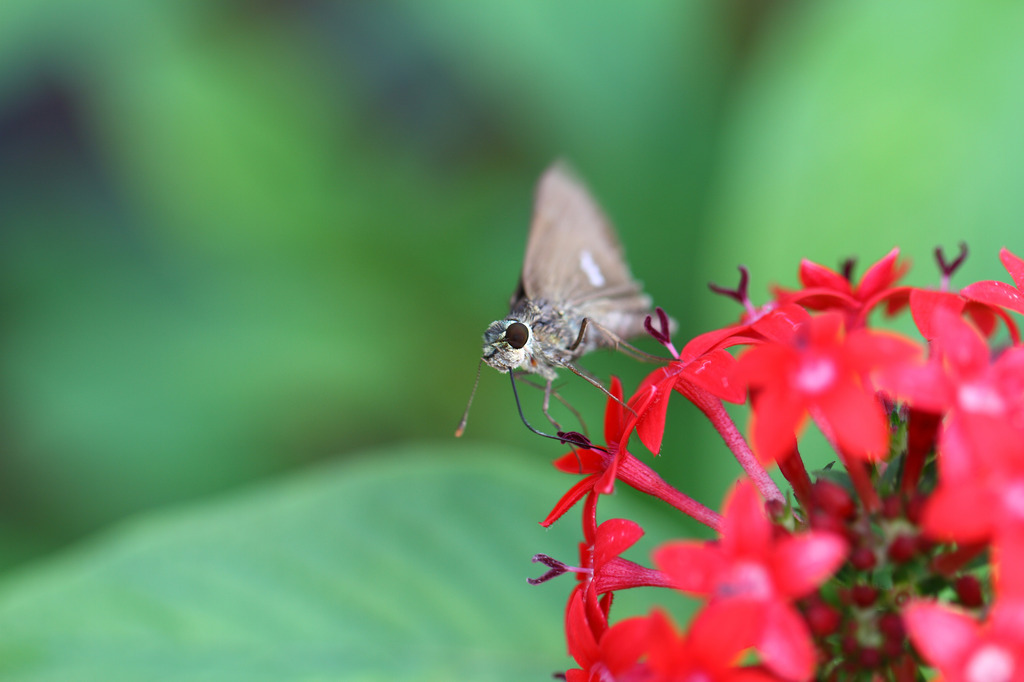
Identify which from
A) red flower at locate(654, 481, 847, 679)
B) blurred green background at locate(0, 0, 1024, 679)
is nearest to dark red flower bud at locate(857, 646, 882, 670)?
red flower at locate(654, 481, 847, 679)

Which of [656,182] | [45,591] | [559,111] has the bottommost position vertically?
[45,591]

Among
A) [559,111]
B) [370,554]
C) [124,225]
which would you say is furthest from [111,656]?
[559,111]

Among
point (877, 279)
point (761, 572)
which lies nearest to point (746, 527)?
point (761, 572)

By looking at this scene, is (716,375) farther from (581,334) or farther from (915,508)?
(581,334)

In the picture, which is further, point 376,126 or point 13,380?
point 376,126

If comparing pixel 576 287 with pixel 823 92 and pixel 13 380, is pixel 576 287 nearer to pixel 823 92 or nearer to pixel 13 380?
pixel 823 92

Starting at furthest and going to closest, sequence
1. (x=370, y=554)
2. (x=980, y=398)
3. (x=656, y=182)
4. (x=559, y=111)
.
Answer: (x=559, y=111) → (x=656, y=182) → (x=370, y=554) → (x=980, y=398)

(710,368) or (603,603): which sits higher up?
(710,368)
